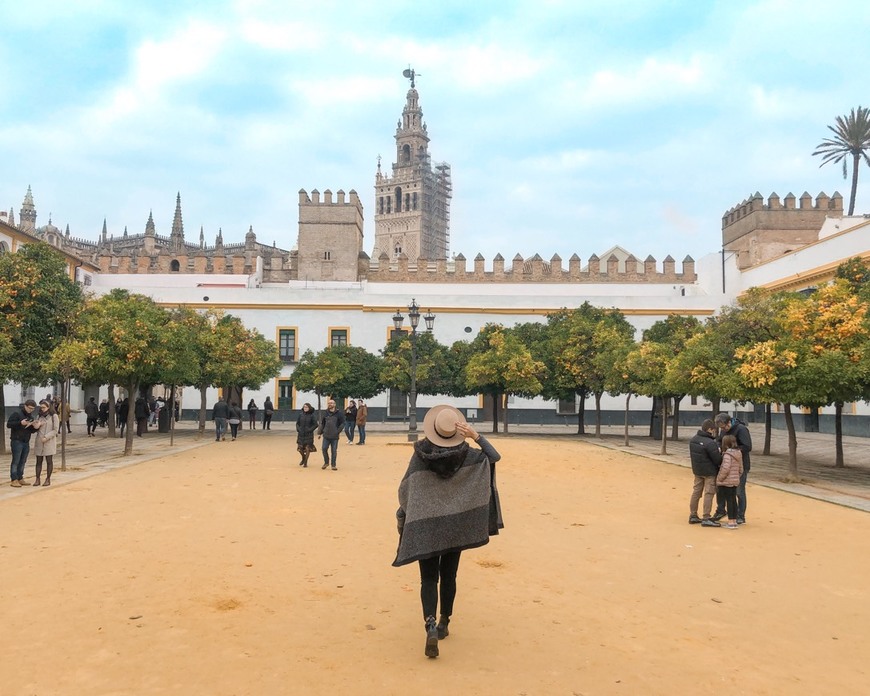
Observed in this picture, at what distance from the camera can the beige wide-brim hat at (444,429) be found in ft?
14.2

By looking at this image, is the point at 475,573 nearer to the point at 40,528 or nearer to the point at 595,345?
the point at 40,528

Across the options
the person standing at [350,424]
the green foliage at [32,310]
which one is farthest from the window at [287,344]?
the green foliage at [32,310]

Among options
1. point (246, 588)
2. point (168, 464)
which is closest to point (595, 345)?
point (168, 464)

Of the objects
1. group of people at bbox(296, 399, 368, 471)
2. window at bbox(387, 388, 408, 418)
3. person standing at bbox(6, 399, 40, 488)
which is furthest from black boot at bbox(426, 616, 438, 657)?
window at bbox(387, 388, 408, 418)

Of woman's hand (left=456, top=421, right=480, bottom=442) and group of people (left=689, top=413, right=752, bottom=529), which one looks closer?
woman's hand (left=456, top=421, right=480, bottom=442)

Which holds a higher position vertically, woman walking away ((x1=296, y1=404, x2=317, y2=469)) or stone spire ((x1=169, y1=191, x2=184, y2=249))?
stone spire ((x1=169, y1=191, x2=184, y2=249))

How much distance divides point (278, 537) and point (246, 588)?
2.05 meters

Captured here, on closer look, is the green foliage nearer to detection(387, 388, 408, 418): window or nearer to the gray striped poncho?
the gray striped poncho

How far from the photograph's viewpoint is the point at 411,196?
98.4 m

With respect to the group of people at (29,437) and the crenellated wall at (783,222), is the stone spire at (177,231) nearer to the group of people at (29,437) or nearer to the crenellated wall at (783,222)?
the crenellated wall at (783,222)

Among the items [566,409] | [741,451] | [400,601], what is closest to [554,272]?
[566,409]

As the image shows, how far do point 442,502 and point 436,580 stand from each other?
51 cm

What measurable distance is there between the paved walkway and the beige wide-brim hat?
8.69m

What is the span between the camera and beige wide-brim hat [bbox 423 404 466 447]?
170 inches
